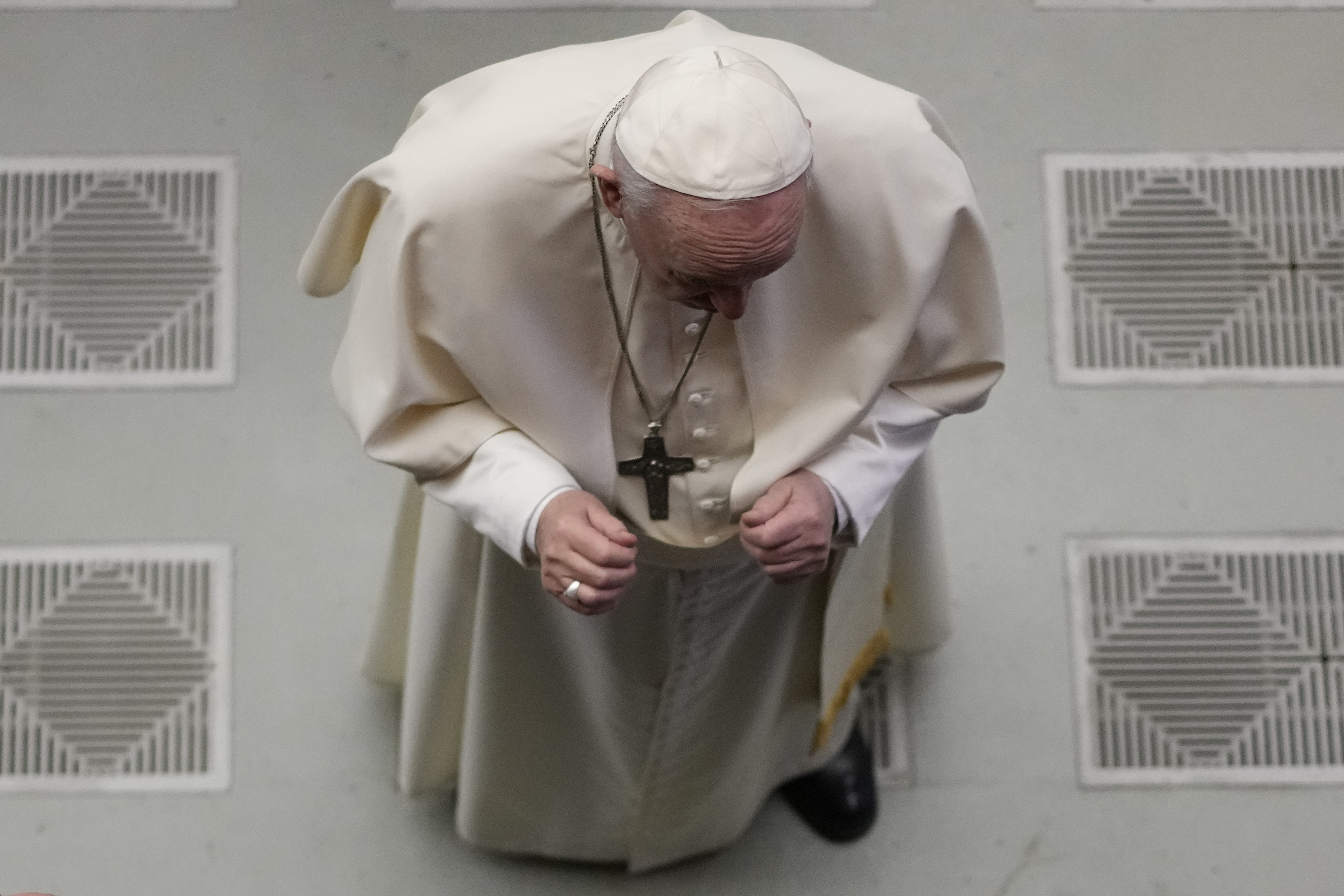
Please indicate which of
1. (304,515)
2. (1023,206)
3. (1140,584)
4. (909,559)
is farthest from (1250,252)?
(304,515)

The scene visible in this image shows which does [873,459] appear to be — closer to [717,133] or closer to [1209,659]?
[717,133]

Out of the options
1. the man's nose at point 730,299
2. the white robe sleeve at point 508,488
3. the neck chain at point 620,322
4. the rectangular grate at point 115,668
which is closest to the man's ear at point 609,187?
the neck chain at point 620,322

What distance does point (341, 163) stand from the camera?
122 inches

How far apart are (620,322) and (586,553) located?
28cm

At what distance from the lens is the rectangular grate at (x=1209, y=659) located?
115 inches

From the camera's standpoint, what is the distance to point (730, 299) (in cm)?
165

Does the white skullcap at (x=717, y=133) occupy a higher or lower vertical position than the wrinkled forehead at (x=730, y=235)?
higher

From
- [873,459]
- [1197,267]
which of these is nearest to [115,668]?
[873,459]

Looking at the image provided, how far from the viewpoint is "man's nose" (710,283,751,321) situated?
1.63 metres

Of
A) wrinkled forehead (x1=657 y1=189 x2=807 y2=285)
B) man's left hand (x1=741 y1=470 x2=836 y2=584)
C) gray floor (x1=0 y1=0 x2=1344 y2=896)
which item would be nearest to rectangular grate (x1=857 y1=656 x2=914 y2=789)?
gray floor (x1=0 y1=0 x2=1344 y2=896)

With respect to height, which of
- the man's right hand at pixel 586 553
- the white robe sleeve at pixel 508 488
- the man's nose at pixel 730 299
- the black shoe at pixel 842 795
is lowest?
the black shoe at pixel 842 795

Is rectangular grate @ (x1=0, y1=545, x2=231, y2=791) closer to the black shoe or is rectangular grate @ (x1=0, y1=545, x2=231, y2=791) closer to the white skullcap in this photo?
the black shoe

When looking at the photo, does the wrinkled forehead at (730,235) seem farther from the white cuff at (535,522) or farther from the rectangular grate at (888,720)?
the rectangular grate at (888,720)

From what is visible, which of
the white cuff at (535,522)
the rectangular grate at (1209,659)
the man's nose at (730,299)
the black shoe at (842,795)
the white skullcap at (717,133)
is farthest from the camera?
the rectangular grate at (1209,659)
